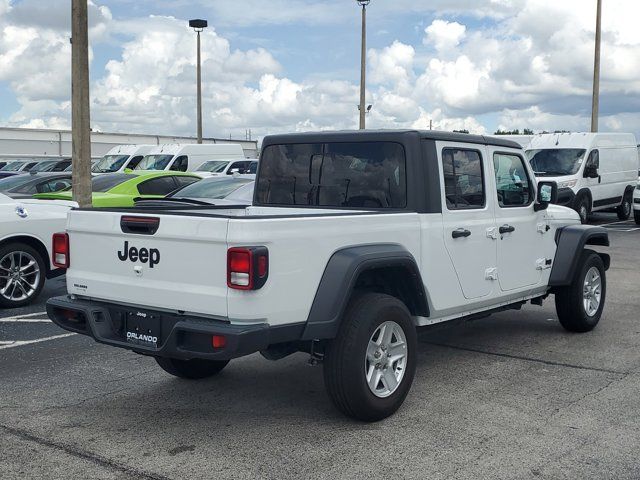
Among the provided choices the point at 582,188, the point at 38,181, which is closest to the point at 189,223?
the point at 38,181

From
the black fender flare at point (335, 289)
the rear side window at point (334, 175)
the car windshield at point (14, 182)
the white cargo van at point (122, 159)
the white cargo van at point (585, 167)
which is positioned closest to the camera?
the black fender flare at point (335, 289)

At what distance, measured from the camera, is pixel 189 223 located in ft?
15.1

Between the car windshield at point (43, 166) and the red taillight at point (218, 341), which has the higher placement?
the car windshield at point (43, 166)

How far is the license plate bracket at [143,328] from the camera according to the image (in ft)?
15.7

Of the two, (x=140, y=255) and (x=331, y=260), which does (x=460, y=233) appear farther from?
(x=140, y=255)

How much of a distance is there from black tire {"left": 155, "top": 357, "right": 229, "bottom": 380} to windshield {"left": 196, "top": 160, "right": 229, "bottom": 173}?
2014cm

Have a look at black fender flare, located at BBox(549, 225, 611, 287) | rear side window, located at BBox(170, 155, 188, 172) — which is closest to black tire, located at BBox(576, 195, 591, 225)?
black fender flare, located at BBox(549, 225, 611, 287)

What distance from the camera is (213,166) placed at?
26.8 meters

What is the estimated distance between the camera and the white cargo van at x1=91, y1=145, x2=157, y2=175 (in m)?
29.7

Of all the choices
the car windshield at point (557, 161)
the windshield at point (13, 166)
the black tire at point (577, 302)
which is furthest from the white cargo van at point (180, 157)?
the black tire at point (577, 302)

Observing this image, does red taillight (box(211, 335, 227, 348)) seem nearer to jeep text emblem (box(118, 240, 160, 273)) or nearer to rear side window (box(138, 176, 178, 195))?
jeep text emblem (box(118, 240, 160, 273))

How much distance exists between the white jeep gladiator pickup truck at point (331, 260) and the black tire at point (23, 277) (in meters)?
3.41

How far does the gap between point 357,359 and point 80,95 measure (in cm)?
1049

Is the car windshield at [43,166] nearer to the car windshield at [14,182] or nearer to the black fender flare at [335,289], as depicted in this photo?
the car windshield at [14,182]
